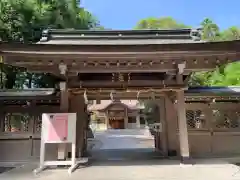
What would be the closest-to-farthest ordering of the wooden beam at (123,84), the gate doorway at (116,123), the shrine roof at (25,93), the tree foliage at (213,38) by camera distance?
the wooden beam at (123,84) → the shrine roof at (25,93) → the tree foliage at (213,38) → the gate doorway at (116,123)

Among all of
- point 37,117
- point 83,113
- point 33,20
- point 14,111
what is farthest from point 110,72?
point 33,20

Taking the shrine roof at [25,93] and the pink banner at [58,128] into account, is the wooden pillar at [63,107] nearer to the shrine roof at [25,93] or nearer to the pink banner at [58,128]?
the pink banner at [58,128]

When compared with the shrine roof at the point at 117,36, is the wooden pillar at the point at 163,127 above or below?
below

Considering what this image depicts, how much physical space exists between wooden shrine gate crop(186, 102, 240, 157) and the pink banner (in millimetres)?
4572

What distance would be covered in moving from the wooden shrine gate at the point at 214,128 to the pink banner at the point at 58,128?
4572 mm

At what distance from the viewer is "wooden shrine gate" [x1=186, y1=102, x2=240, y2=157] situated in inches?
→ 348

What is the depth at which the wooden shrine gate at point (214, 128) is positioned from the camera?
8844 millimetres

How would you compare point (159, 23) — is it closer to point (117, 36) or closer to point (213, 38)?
point (213, 38)

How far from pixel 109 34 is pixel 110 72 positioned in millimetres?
1703

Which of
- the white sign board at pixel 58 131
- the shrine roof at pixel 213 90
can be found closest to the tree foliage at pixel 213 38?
the shrine roof at pixel 213 90

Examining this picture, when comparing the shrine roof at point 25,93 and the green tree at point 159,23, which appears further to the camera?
the green tree at point 159,23

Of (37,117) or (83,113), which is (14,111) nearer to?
(37,117)

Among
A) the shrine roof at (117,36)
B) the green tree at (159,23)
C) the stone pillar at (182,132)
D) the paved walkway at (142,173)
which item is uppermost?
the green tree at (159,23)

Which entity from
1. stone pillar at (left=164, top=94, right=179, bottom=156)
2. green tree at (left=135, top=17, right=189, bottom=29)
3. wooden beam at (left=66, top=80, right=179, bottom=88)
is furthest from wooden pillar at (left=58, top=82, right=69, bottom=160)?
green tree at (left=135, top=17, right=189, bottom=29)
